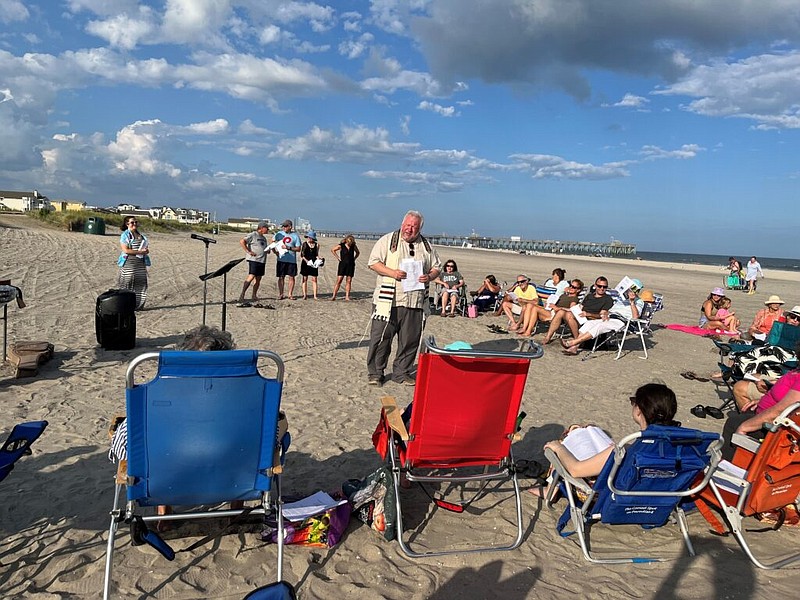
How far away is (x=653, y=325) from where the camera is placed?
12.3 metres

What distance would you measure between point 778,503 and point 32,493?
14.9 feet

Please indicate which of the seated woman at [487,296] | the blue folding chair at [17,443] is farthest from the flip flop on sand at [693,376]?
the blue folding chair at [17,443]

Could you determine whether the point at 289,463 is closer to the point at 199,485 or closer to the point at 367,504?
the point at 367,504

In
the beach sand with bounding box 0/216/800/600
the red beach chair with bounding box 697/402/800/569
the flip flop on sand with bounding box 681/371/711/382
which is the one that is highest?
the red beach chair with bounding box 697/402/800/569

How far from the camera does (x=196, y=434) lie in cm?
258

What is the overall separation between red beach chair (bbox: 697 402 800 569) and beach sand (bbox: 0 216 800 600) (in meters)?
0.19

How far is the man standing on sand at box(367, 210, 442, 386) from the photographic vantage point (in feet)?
19.4

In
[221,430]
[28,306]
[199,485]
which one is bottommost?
[28,306]

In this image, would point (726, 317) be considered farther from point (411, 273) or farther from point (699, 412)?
point (411, 273)

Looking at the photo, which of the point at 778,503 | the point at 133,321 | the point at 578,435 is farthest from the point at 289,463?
the point at 133,321

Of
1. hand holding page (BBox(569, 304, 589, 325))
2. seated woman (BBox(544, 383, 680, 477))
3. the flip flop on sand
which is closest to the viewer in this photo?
seated woman (BBox(544, 383, 680, 477))

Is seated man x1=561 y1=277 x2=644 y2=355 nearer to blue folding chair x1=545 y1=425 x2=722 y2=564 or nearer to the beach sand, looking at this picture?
the beach sand

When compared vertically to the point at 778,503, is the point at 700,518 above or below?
below

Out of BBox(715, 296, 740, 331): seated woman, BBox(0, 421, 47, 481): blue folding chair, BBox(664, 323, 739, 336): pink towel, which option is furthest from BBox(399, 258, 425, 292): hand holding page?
BBox(715, 296, 740, 331): seated woman
